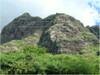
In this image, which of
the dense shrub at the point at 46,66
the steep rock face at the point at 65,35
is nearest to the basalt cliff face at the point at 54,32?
the steep rock face at the point at 65,35

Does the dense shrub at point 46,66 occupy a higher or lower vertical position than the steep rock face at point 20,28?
lower

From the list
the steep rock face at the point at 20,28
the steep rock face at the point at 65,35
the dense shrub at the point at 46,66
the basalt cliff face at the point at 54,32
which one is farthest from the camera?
the steep rock face at the point at 20,28

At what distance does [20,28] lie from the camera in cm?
10519

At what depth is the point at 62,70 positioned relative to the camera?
4566 centimetres

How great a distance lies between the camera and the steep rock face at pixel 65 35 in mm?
84688

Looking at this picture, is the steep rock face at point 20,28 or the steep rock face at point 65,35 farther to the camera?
the steep rock face at point 20,28

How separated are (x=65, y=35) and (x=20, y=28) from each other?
64.8 ft

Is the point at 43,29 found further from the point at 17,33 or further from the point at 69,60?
the point at 69,60

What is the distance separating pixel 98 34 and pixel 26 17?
889 inches

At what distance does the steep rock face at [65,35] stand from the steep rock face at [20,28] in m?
6.47

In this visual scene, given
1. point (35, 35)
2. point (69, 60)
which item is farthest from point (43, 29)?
point (69, 60)

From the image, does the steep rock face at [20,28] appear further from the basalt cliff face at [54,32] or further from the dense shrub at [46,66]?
the dense shrub at [46,66]

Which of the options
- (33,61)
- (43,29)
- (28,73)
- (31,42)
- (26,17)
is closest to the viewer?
(28,73)

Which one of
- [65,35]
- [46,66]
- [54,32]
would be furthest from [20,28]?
[46,66]
